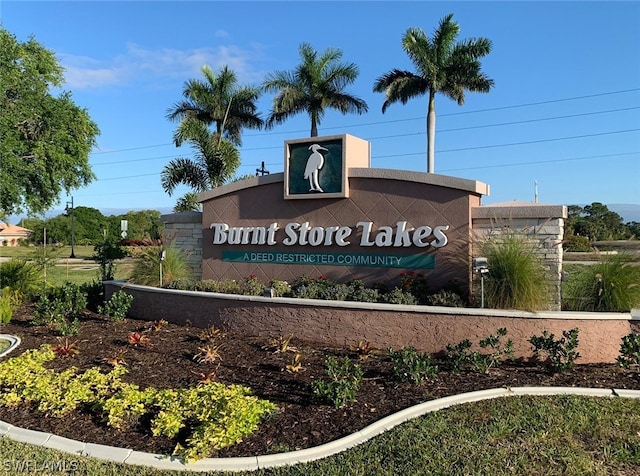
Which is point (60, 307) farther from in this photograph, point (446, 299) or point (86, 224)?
point (86, 224)

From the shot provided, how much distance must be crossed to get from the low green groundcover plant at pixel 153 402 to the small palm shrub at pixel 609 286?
17.8 ft

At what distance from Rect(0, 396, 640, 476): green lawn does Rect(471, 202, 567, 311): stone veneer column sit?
3.43 meters

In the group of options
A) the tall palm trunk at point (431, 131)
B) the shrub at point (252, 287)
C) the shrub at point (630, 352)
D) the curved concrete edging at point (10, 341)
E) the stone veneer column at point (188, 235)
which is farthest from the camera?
the tall palm trunk at point (431, 131)

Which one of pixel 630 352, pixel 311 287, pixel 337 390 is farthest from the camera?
pixel 311 287

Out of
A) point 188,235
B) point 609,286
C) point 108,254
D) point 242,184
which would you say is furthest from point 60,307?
point 609,286

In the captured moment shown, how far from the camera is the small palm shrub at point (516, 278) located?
7.66m

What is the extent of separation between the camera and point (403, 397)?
18.1ft

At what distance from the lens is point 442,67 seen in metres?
29.0

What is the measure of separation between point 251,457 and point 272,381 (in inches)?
75.9

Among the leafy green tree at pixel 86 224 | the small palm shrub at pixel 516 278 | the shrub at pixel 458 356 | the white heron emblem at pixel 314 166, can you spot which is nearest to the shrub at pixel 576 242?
the small palm shrub at pixel 516 278

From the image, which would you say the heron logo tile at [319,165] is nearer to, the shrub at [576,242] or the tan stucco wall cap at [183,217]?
the tan stucco wall cap at [183,217]

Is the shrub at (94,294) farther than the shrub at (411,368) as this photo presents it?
Yes

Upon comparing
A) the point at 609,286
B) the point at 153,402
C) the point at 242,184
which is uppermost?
the point at 242,184

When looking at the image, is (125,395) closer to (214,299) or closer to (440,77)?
(214,299)
